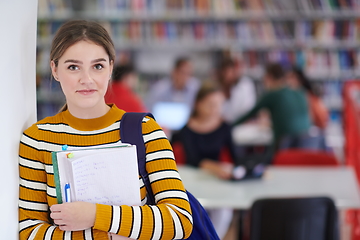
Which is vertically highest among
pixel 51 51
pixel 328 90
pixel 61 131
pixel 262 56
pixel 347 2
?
pixel 347 2

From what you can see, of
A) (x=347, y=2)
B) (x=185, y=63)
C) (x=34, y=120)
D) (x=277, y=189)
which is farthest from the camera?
(x=347, y=2)

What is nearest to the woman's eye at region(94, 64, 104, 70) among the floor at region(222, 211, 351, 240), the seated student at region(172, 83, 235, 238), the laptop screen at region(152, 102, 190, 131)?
the floor at region(222, 211, 351, 240)

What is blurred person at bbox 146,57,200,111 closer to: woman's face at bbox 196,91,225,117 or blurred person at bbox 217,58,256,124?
blurred person at bbox 217,58,256,124

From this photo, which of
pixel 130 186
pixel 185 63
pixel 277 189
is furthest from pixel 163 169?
pixel 185 63

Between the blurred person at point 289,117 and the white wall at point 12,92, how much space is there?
→ 3.52 metres

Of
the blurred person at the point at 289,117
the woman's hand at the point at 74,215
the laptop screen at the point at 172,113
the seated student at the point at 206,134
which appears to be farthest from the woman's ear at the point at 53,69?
the laptop screen at the point at 172,113

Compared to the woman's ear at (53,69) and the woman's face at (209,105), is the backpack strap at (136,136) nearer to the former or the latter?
the woman's ear at (53,69)

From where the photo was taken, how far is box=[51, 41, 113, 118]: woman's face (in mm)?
861

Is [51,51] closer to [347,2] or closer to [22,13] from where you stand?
[22,13]

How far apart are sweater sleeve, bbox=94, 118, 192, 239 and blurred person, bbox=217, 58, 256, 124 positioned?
433 centimetres

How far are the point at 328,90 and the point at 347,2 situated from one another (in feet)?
3.80

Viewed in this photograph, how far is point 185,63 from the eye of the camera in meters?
5.21

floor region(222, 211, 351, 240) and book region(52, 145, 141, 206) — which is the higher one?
book region(52, 145, 141, 206)

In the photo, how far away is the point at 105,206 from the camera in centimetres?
85
